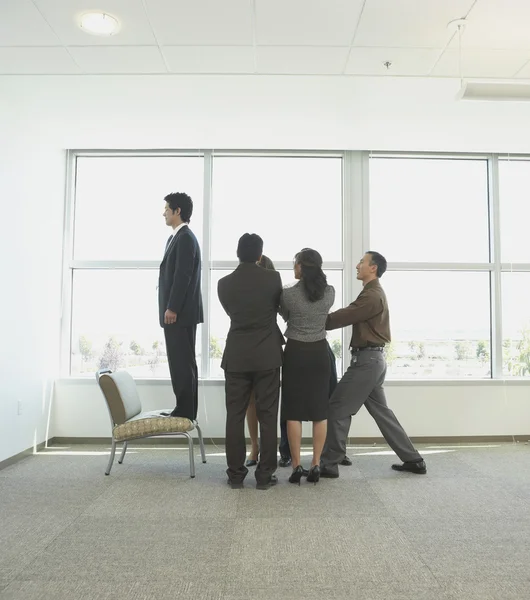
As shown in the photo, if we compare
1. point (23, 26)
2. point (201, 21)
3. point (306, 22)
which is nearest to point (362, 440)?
point (306, 22)

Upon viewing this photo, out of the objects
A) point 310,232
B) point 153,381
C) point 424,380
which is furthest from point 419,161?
point 153,381

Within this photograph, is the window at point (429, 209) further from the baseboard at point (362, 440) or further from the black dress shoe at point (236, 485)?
the black dress shoe at point (236, 485)

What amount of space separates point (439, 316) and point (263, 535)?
363 centimetres

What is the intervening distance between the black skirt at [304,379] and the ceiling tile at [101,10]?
86.3 inches

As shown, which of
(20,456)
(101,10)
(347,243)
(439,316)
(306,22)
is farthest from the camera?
(439,316)

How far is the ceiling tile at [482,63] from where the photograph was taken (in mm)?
3596

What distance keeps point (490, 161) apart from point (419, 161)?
2.39 ft

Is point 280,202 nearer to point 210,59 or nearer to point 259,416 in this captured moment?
point 210,59

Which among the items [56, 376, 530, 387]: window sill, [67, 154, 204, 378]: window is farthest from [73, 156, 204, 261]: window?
[56, 376, 530, 387]: window sill

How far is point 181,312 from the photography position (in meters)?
4.08

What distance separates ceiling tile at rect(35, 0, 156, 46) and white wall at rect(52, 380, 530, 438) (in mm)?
3095

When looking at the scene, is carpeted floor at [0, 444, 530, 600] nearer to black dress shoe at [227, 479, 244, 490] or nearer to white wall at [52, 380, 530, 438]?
black dress shoe at [227, 479, 244, 490]

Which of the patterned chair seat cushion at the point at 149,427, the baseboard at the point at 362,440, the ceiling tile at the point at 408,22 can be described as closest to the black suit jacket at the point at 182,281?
the patterned chair seat cushion at the point at 149,427

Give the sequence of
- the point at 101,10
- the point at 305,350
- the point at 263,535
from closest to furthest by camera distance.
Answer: the point at 263,535 → the point at 101,10 → the point at 305,350
